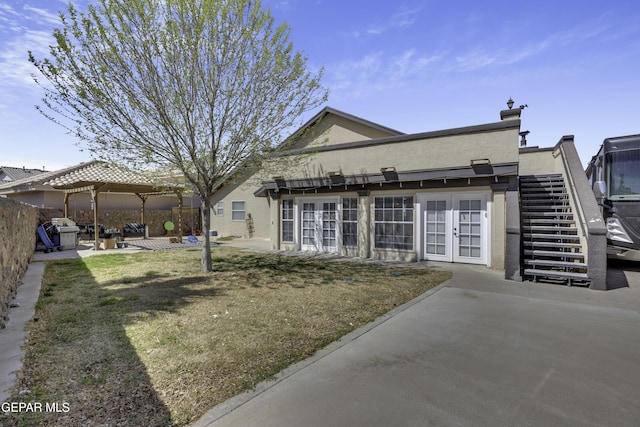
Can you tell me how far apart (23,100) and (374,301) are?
8984 millimetres

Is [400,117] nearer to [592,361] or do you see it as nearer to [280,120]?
[280,120]

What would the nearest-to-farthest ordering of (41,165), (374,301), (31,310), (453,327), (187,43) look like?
(453,327) < (31,310) < (374,301) < (187,43) < (41,165)

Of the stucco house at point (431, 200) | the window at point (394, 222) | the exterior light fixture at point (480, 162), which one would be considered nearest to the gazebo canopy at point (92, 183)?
the stucco house at point (431, 200)

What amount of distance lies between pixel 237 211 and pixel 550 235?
660 inches

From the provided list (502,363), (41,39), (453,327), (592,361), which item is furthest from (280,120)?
(592,361)

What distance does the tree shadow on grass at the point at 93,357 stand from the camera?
8.75 feet

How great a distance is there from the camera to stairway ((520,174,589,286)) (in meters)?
7.74

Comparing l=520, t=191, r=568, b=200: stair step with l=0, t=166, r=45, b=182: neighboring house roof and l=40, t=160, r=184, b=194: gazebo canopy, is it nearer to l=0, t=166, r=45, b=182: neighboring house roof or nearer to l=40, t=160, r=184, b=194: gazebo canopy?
l=40, t=160, r=184, b=194: gazebo canopy

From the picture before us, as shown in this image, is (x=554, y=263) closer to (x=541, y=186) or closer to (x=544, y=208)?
(x=544, y=208)

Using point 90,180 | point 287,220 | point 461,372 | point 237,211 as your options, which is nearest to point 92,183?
point 90,180

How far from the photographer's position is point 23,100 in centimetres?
714

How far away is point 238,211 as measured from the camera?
67.2 feet

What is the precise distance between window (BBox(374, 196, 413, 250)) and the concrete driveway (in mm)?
5389

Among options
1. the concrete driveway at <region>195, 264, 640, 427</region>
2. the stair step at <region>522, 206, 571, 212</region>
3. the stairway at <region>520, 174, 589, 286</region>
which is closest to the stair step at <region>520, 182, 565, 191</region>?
the stairway at <region>520, 174, 589, 286</region>
